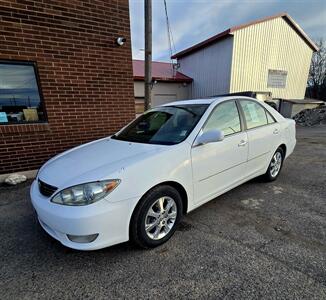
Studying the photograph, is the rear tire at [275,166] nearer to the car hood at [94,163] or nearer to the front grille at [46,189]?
the car hood at [94,163]

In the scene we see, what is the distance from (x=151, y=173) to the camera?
212 cm

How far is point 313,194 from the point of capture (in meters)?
3.45

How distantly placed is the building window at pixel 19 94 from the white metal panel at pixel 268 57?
37.3 ft

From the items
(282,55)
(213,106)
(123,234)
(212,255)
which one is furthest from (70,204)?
(282,55)

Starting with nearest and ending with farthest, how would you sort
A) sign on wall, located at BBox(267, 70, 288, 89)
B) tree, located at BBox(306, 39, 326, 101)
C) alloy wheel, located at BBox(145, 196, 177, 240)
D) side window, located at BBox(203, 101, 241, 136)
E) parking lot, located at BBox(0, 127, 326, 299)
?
parking lot, located at BBox(0, 127, 326, 299) → alloy wheel, located at BBox(145, 196, 177, 240) → side window, located at BBox(203, 101, 241, 136) → sign on wall, located at BBox(267, 70, 288, 89) → tree, located at BBox(306, 39, 326, 101)

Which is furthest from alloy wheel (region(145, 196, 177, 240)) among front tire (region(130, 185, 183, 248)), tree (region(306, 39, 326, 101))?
tree (region(306, 39, 326, 101))

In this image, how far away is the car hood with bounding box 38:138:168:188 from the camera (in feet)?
6.64

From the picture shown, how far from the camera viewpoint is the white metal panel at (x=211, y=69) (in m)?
13.1

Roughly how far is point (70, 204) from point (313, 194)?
353cm

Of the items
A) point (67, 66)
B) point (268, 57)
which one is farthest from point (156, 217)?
point (268, 57)

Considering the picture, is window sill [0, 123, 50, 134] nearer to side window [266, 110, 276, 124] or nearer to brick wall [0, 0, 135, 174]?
brick wall [0, 0, 135, 174]

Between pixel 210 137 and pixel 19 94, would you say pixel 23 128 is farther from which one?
pixel 210 137

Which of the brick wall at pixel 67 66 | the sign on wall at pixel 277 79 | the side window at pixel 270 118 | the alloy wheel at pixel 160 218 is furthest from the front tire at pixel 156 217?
the sign on wall at pixel 277 79

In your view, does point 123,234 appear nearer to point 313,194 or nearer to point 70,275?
point 70,275
